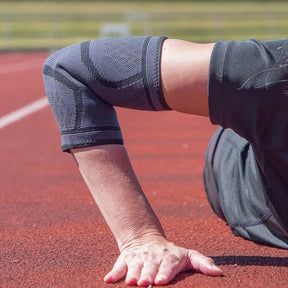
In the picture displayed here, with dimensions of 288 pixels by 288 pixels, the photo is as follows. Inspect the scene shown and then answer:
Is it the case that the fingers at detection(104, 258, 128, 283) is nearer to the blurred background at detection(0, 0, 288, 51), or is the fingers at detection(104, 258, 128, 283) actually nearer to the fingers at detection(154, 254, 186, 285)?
the fingers at detection(154, 254, 186, 285)

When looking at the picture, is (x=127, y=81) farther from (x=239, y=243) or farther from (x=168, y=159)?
(x=168, y=159)

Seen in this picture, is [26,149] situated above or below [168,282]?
below

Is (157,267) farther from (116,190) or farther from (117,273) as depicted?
(116,190)

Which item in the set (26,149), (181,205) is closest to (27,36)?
(26,149)

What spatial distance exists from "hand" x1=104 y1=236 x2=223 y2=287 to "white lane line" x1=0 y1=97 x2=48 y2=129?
15.4 ft

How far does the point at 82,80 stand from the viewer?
2.10 metres

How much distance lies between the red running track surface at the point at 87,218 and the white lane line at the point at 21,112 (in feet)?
2.65

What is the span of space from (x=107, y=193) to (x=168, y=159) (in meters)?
2.70

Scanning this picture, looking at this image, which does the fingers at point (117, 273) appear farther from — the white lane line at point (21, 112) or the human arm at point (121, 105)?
the white lane line at point (21, 112)

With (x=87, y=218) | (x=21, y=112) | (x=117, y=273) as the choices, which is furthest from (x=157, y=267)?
(x=21, y=112)

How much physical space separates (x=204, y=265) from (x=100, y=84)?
0.75 metres

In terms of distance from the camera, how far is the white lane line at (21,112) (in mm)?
6945

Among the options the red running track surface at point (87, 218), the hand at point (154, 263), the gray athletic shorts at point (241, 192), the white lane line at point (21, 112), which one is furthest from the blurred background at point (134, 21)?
the hand at point (154, 263)

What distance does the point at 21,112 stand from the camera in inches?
306
